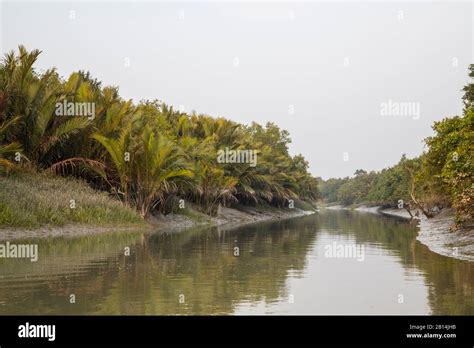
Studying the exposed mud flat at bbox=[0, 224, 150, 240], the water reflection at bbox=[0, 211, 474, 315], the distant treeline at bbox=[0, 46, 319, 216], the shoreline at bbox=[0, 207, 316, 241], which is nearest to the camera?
the water reflection at bbox=[0, 211, 474, 315]

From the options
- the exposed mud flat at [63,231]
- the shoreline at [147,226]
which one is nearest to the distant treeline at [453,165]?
the shoreline at [147,226]

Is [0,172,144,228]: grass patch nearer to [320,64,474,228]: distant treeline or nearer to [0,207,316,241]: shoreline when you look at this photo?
[0,207,316,241]: shoreline

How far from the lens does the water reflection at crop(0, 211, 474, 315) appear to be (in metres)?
7.90

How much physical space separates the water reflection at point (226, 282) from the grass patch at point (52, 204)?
300 centimetres


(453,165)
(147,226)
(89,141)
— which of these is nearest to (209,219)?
(147,226)

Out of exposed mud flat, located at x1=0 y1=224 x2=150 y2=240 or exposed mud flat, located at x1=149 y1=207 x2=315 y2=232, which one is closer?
exposed mud flat, located at x1=0 y1=224 x2=150 y2=240

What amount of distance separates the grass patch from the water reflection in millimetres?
2996

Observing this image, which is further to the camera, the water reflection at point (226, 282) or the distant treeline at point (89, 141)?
the distant treeline at point (89, 141)

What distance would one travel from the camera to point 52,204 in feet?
67.2

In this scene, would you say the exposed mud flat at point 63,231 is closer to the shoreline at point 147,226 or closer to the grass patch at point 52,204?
the shoreline at point 147,226

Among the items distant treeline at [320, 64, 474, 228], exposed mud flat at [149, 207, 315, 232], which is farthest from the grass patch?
distant treeline at [320, 64, 474, 228]

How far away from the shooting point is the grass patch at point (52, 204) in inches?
730

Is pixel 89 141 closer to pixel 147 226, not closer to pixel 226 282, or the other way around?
pixel 147 226

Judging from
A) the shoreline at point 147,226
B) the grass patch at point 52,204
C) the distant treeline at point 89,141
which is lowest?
the shoreline at point 147,226
